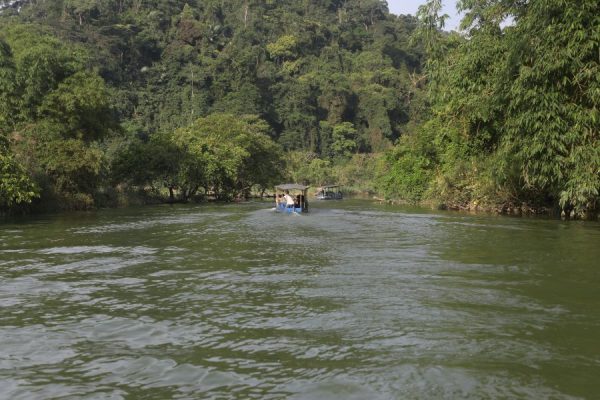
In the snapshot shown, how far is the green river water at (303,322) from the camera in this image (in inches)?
234

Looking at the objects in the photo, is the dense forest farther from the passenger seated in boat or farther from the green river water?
the passenger seated in boat

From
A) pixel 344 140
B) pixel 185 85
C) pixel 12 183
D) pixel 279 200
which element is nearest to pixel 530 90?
pixel 279 200

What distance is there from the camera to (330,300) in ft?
31.9

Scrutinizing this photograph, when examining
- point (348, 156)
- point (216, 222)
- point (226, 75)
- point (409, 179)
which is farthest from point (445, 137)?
point (226, 75)

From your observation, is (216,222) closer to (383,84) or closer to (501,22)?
(501,22)

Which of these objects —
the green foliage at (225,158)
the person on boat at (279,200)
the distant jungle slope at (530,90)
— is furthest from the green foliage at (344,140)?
the distant jungle slope at (530,90)

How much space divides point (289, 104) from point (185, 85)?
1973 cm

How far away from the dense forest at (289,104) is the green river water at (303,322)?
625cm

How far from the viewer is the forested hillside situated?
3628cm

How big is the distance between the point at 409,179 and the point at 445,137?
21.5ft

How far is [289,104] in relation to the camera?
110m

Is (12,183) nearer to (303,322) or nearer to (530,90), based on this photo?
(530,90)

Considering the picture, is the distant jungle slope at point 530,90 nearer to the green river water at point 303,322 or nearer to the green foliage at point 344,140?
the green river water at point 303,322

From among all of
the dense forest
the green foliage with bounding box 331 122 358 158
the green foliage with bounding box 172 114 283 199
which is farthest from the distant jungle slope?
the green foliage with bounding box 331 122 358 158
